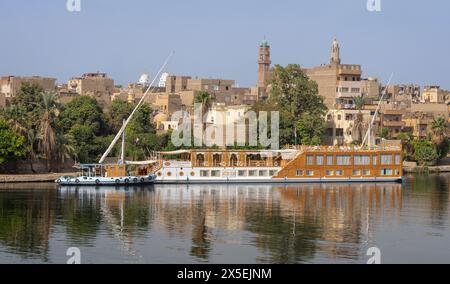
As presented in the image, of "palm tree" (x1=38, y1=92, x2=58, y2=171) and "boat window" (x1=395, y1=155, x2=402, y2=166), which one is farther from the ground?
"palm tree" (x1=38, y1=92, x2=58, y2=171)

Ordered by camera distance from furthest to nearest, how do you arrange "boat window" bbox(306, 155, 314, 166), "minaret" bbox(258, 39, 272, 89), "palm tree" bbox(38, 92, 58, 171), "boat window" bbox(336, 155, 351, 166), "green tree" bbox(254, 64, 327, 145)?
"minaret" bbox(258, 39, 272, 89)
"green tree" bbox(254, 64, 327, 145)
"boat window" bbox(336, 155, 351, 166)
"boat window" bbox(306, 155, 314, 166)
"palm tree" bbox(38, 92, 58, 171)

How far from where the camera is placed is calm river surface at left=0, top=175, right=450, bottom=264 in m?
40.6

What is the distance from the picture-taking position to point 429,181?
8325 cm

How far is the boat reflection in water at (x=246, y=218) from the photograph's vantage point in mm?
41281

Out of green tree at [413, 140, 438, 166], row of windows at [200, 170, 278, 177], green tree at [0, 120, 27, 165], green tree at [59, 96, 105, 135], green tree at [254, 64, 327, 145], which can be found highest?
green tree at [254, 64, 327, 145]

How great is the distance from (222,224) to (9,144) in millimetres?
30480

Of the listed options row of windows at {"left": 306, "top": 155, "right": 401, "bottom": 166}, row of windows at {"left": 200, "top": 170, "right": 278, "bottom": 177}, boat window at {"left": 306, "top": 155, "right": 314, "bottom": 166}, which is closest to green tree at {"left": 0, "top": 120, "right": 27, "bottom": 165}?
row of windows at {"left": 200, "top": 170, "right": 278, "bottom": 177}

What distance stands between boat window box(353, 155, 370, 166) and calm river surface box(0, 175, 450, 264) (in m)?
8.45

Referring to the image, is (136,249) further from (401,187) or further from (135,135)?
(135,135)

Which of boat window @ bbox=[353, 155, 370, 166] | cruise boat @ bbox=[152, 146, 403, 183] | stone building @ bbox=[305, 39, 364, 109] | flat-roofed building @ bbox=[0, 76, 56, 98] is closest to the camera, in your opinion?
cruise boat @ bbox=[152, 146, 403, 183]

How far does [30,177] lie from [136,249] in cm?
3671

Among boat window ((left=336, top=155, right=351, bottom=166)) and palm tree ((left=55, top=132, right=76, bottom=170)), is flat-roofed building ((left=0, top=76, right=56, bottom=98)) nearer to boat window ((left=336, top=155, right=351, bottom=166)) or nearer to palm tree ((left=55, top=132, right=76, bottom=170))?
palm tree ((left=55, top=132, right=76, bottom=170))
